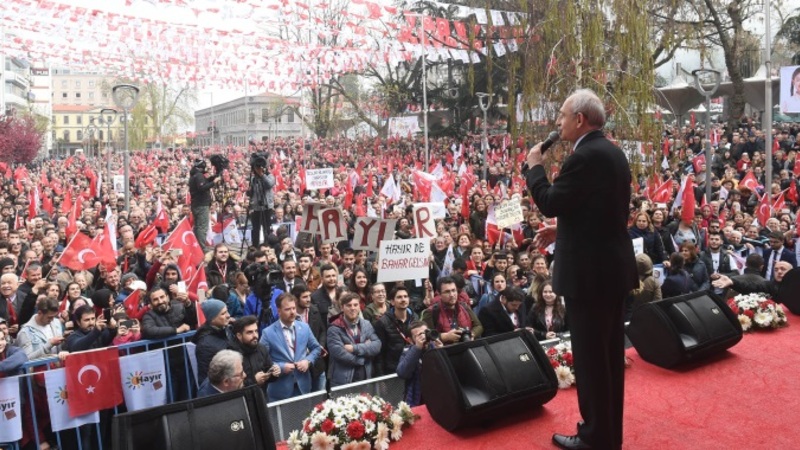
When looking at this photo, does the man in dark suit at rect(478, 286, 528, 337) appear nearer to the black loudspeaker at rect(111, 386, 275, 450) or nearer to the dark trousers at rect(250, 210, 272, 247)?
the black loudspeaker at rect(111, 386, 275, 450)

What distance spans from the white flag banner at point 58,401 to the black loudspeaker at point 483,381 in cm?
359

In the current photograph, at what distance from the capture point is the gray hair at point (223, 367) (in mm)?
5160

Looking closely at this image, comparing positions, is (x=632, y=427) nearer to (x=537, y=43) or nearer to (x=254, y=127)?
(x=537, y=43)

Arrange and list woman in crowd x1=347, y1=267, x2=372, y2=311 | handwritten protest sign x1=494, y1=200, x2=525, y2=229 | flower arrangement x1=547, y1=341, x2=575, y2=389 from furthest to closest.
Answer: handwritten protest sign x1=494, y1=200, x2=525, y2=229, woman in crowd x1=347, y1=267, x2=372, y2=311, flower arrangement x1=547, y1=341, x2=575, y2=389

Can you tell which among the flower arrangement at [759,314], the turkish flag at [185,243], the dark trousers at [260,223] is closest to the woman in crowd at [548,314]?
the flower arrangement at [759,314]

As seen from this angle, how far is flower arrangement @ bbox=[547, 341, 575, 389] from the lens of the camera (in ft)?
15.5

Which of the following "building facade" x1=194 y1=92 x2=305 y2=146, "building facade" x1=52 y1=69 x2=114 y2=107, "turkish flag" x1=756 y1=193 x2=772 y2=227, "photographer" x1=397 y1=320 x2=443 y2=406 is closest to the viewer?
"photographer" x1=397 y1=320 x2=443 y2=406

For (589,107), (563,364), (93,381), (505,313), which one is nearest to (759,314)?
(563,364)

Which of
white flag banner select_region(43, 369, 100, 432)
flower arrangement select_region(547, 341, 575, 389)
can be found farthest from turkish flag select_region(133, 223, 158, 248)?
flower arrangement select_region(547, 341, 575, 389)

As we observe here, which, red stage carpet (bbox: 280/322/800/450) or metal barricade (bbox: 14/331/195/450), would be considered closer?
red stage carpet (bbox: 280/322/800/450)

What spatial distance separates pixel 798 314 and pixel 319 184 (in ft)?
46.8

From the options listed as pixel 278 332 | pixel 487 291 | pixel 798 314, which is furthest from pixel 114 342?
pixel 798 314

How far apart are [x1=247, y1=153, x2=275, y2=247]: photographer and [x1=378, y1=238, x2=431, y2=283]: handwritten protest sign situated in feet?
21.0

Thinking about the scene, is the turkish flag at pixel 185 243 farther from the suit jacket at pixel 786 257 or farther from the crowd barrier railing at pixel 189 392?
the suit jacket at pixel 786 257
